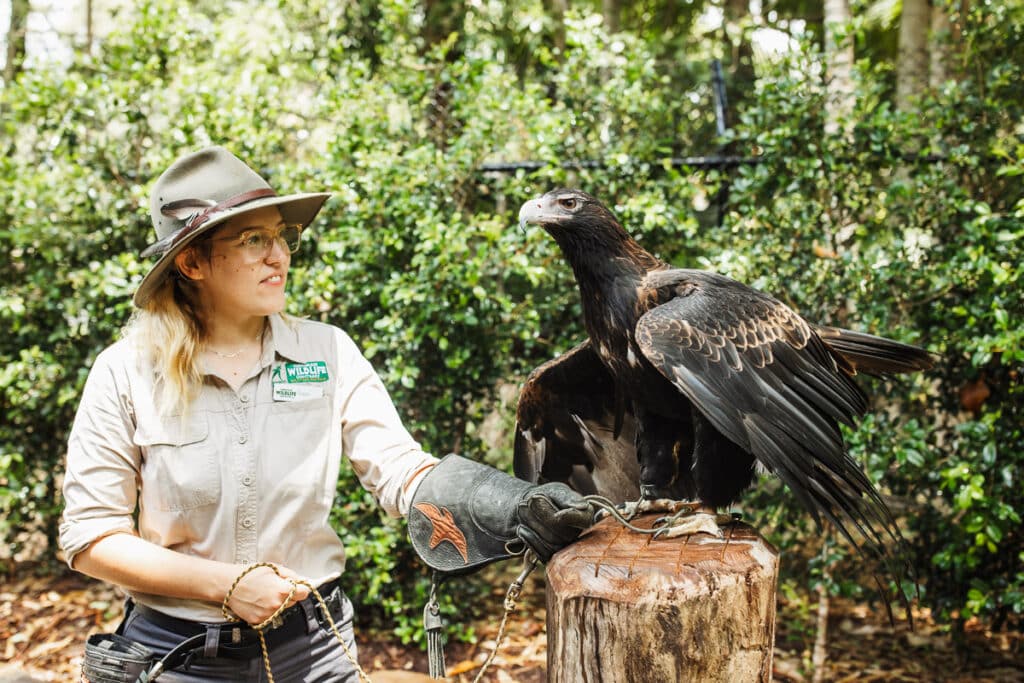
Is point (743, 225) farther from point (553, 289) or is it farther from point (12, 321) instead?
point (12, 321)

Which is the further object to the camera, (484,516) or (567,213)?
(567,213)

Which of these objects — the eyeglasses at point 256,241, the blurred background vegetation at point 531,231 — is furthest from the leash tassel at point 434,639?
the blurred background vegetation at point 531,231

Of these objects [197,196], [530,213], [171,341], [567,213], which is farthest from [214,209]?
[567,213]

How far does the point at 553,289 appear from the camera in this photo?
4059mm

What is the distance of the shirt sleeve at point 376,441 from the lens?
2188mm

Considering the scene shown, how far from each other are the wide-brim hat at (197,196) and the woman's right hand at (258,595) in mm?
807

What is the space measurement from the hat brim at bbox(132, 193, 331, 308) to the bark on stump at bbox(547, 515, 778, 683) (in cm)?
118

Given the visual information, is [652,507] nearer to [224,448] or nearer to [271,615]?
[271,615]

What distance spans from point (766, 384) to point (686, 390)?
266 mm

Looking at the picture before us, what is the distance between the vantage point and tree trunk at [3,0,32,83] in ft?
24.1

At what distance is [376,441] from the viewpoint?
2.27m

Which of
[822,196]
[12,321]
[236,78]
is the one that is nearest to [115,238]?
[12,321]

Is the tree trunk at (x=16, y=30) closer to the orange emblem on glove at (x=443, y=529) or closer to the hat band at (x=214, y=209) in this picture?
the hat band at (x=214, y=209)

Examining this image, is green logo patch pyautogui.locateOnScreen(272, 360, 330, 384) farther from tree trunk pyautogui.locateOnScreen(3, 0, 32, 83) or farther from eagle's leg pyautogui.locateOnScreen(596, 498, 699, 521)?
tree trunk pyautogui.locateOnScreen(3, 0, 32, 83)
